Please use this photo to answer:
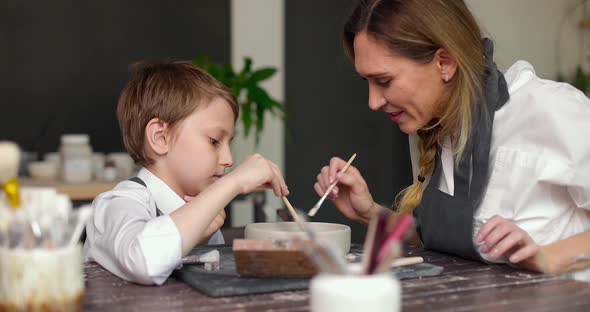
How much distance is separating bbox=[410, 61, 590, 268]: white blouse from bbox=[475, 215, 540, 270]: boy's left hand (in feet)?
0.80

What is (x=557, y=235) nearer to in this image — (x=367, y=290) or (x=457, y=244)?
(x=457, y=244)

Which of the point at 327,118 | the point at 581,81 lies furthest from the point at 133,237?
the point at 581,81

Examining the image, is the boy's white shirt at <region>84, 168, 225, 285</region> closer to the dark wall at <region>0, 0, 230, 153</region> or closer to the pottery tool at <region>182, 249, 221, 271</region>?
the pottery tool at <region>182, 249, 221, 271</region>

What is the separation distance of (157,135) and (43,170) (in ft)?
6.29

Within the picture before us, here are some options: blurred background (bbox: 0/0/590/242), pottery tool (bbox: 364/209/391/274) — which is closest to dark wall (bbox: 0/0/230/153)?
blurred background (bbox: 0/0/590/242)

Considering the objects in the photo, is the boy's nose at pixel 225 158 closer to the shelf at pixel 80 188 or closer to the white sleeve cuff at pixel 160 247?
the white sleeve cuff at pixel 160 247

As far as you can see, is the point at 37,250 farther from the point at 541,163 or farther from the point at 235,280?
the point at 541,163

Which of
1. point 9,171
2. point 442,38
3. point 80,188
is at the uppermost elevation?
point 442,38

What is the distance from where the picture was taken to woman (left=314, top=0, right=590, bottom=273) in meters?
1.64

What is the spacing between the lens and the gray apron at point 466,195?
62.9 inches

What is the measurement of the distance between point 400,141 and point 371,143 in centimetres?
18

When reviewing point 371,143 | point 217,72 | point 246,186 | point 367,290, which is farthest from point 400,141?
point 367,290

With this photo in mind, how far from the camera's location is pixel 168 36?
13.4ft

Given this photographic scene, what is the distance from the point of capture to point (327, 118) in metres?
4.54
